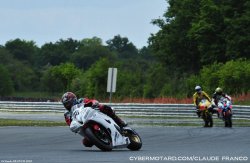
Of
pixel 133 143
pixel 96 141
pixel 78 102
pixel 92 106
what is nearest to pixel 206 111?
pixel 133 143

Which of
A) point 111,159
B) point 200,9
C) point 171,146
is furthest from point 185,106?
point 200,9

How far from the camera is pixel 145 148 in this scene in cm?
1697

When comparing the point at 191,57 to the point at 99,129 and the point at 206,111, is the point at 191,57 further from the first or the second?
the point at 99,129

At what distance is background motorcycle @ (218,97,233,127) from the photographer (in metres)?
27.5

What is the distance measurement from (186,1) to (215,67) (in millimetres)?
12609

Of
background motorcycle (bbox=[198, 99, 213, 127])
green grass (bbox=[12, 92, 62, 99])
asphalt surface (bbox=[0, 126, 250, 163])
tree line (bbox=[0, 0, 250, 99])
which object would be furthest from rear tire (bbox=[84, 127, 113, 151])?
green grass (bbox=[12, 92, 62, 99])

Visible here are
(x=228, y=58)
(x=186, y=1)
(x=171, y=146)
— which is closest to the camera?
(x=171, y=146)

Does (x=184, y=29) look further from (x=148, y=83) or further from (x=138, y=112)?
(x=138, y=112)

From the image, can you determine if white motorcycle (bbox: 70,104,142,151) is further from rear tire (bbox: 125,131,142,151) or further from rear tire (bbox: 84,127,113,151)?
rear tire (bbox: 125,131,142,151)

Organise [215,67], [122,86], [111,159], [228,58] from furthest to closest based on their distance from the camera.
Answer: [122,86]
[228,58]
[215,67]
[111,159]

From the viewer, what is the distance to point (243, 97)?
42219 millimetres

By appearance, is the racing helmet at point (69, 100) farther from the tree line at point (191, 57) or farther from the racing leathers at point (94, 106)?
the tree line at point (191, 57)

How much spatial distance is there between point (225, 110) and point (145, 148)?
1123cm

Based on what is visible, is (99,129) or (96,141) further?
(99,129)
